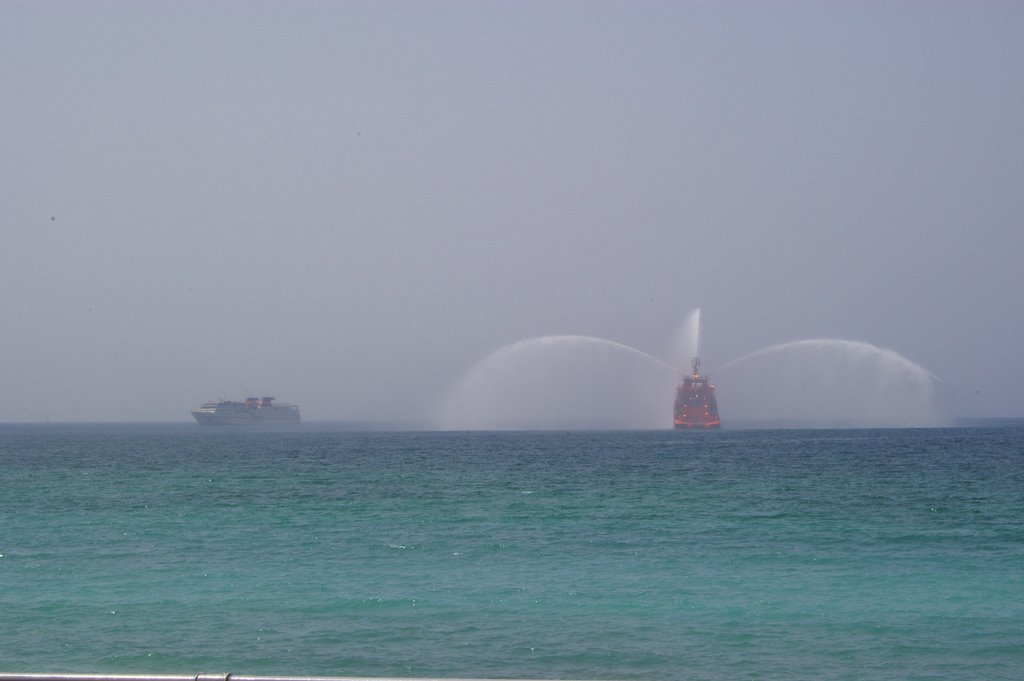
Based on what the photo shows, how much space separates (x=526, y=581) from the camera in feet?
82.7

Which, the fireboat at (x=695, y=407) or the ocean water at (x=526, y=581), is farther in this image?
the fireboat at (x=695, y=407)

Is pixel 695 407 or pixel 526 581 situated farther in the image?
pixel 695 407

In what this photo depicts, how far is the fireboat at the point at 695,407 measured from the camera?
15450cm

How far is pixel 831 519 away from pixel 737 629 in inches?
795

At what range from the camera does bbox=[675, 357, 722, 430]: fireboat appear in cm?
15450

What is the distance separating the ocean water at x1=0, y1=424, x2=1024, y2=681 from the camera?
733 inches

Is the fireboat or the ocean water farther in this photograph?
the fireboat

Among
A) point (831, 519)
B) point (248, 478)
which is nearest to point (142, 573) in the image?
point (831, 519)

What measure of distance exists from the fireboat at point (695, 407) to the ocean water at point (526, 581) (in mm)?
99328

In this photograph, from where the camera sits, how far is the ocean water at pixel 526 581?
18625 millimetres

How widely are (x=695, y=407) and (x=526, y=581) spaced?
133 metres

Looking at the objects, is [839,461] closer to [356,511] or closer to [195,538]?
[356,511]

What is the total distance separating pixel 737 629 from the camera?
20188 millimetres

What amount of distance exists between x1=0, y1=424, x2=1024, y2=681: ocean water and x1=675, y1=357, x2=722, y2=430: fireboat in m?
99.3
